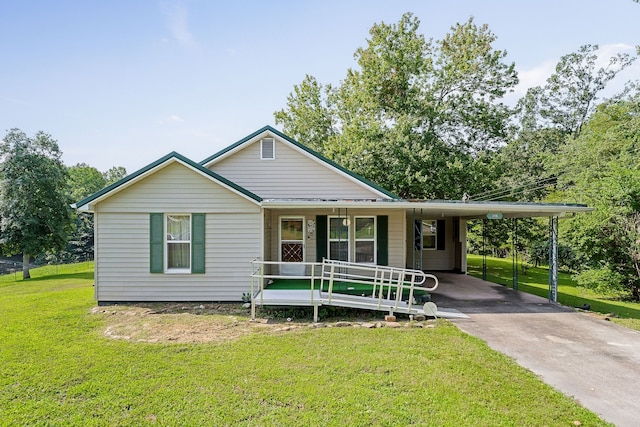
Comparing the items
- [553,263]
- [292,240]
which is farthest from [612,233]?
[292,240]

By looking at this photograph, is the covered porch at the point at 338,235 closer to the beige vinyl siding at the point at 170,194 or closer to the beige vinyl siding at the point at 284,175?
the beige vinyl siding at the point at 284,175

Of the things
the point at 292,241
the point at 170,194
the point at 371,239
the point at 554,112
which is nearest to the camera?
the point at 170,194

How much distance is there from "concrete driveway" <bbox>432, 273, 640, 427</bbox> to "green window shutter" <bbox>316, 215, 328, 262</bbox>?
357 cm

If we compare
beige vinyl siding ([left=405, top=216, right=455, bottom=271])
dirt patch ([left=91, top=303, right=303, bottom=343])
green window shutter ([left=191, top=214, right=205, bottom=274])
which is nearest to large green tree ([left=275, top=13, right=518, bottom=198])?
beige vinyl siding ([left=405, top=216, right=455, bottom=271])

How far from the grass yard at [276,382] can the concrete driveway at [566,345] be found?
379 millimetres

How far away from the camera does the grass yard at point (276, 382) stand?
12.7 ft

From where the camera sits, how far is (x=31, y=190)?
73.9 feet

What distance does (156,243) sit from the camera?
9297 millimetres

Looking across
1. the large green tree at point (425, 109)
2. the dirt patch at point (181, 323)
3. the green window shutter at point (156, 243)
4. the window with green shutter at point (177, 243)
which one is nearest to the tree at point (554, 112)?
the large green tree at point (425, 109)

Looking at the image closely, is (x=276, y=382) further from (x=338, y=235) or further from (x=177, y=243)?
(x=338, y=235)

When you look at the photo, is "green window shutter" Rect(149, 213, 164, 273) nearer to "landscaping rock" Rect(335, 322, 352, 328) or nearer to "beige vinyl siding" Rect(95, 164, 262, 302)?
"beige vinyl siding" Rect(95, 164, 262, 302)

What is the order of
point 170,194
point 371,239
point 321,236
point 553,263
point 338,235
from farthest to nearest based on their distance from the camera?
1. point 321,236
2. point 371,239
3. point 338,235
4. point 553,263
5. point 170,194

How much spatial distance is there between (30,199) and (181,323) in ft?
70.3

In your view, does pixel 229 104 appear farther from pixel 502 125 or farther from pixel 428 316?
pixel 502 125
